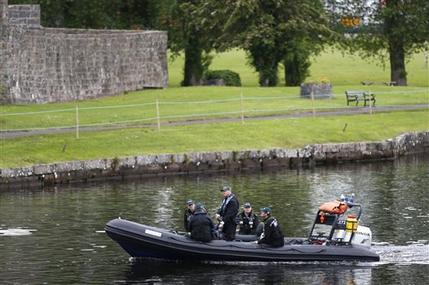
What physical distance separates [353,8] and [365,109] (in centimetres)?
2549

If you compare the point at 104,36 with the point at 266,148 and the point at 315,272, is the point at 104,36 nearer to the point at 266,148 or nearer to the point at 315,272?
the point at 266,148

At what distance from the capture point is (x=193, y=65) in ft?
300

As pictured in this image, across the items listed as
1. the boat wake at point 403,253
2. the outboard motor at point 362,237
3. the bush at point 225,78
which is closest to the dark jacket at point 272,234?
the outboard motor at point 362,237

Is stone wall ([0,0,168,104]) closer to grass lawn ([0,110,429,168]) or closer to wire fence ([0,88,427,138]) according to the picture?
wire fence ([0,88,427,138])

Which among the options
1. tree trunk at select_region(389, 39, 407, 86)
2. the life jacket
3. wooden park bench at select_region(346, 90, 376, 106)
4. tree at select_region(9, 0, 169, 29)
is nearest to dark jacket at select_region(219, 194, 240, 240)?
the life jacket

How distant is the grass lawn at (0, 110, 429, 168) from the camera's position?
5641cm

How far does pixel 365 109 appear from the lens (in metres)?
Result: 71.9

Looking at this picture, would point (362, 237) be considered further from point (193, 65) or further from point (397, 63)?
point (397, 63)

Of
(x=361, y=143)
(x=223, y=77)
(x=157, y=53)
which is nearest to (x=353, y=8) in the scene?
(x=223, y=77)

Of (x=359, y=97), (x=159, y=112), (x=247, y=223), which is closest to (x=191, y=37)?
(x=359, y=97)

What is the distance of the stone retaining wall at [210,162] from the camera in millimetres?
54312

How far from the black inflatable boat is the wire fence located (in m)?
21.9

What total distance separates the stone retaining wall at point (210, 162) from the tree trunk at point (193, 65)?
89.3 ft

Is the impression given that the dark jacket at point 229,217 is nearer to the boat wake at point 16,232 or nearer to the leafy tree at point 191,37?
the boat wake at point 16,232
